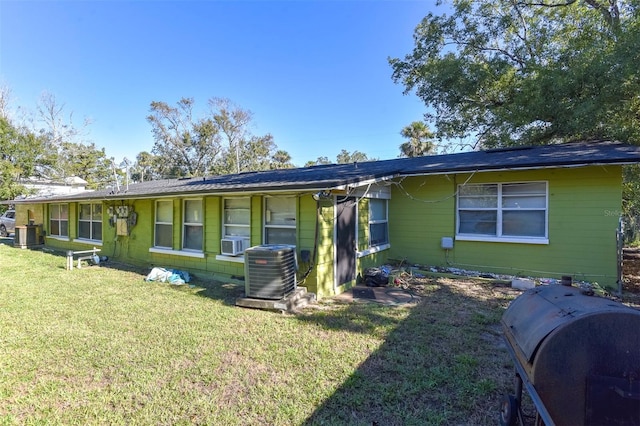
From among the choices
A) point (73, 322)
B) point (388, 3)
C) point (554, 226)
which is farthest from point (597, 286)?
point (388, 3)

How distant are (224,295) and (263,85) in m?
21.9

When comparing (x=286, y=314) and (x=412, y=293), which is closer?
(x=286, y=314)

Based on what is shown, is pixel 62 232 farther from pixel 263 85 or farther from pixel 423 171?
pixel 263 85

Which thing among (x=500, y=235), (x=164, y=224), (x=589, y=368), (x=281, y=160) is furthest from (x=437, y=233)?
(x=281, y=160)

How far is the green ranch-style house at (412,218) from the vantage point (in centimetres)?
642

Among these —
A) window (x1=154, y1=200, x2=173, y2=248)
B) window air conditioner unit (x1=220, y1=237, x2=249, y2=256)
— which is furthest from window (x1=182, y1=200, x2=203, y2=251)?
window air conditioner unit (x1=220, y1=237, x2=249, y2=256)

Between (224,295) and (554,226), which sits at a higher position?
(554,226)

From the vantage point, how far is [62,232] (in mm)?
13375

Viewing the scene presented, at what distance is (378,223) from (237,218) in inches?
141

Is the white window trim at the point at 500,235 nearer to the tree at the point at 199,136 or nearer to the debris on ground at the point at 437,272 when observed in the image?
the debris on ground at the point at 437,272

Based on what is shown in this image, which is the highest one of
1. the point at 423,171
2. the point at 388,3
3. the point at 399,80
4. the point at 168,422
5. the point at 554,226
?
the point at 388,3

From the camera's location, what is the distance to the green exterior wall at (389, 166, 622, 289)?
6805mm

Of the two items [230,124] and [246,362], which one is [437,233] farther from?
[230,124]

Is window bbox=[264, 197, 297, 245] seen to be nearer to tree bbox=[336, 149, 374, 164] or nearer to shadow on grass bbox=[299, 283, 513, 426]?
shadow on grass bbox=[299, 283, 513, 426]
